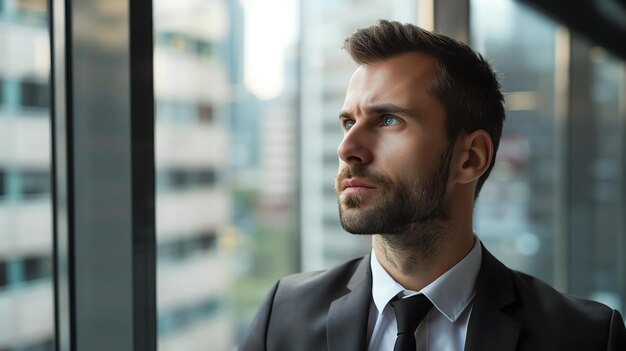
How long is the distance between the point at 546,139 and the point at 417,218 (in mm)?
3264

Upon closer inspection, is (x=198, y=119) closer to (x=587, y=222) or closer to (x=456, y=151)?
(x=456, y=151)

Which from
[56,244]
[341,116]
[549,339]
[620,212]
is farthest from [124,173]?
[620,212]

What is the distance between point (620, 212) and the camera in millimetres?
4742

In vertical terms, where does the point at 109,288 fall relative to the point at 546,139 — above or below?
below

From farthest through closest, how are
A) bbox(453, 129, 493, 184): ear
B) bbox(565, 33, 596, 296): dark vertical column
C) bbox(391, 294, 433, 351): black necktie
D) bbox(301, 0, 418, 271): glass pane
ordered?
bbox(565, 33, 596, 296): dark vertical column → bbox(301, 0, 418, 271): glass pane → bbox(453, 129, 493, 184): ear → bbox(391, 294, 433, 351): black necktie

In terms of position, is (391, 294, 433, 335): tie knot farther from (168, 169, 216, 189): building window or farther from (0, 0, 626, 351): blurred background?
(168, 169, 216, 189): building window

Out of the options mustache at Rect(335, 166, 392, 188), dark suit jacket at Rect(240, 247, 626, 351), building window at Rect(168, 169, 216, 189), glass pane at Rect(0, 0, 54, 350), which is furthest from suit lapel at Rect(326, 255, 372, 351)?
building window at Rect(168, 169, 216, 189)

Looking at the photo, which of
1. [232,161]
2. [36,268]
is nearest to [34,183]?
[36,268]

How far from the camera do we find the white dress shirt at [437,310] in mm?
1241

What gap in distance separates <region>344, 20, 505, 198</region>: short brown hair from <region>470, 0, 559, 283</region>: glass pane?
6.64ft

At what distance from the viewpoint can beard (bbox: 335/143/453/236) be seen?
3.90 ft

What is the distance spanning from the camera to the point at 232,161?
2.70 metres

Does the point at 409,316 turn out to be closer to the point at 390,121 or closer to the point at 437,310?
the point at 437,310

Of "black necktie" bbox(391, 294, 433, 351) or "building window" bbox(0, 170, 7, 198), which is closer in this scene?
"black necktie" bbox(391, 294, 433, 351)
